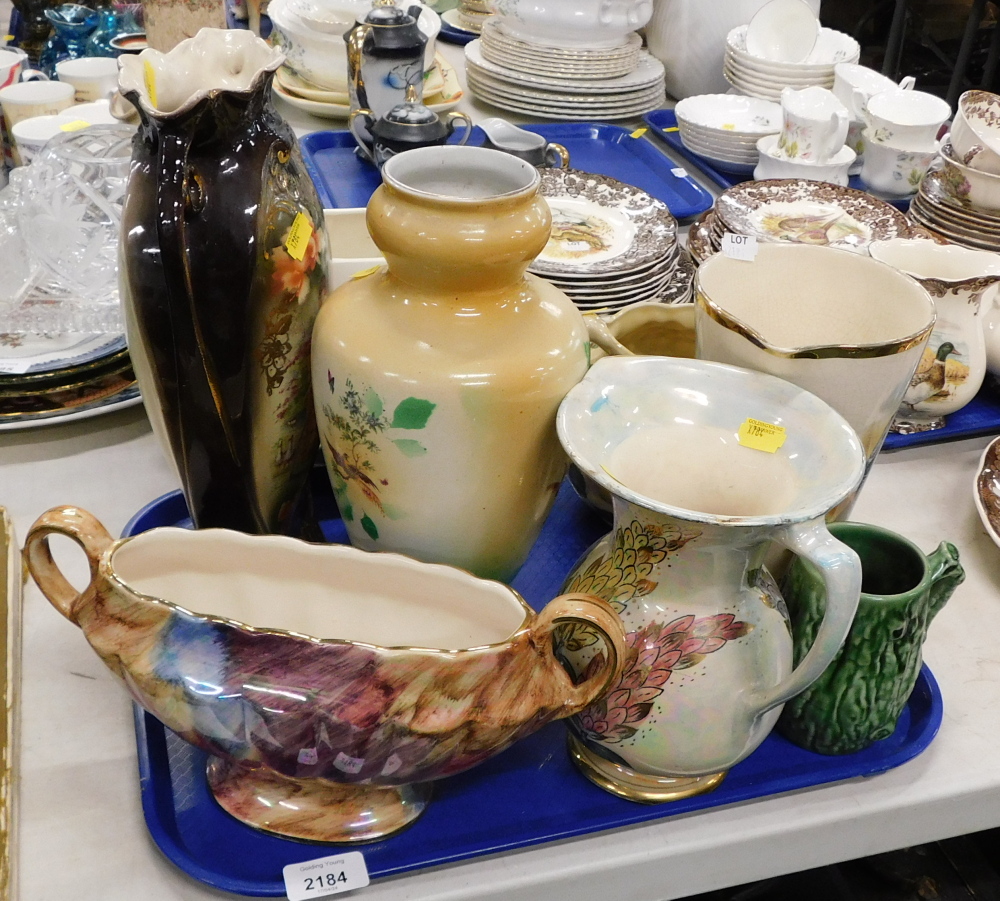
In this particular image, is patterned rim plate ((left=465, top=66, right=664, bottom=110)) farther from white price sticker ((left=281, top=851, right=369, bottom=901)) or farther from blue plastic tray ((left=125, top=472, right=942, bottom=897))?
white price sticker ((left=281, top=851, right=369, bottom=901))

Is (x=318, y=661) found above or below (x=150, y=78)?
below

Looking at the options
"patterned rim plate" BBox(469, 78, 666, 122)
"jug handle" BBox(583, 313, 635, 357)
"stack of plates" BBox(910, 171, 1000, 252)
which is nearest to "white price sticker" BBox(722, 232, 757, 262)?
→ "jug handle" BBox(583, 313, 635, 357)

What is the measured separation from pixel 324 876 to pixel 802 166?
3.24ft

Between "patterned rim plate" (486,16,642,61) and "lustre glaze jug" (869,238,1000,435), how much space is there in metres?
0.74

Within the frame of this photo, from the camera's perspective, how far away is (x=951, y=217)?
1.05 meters

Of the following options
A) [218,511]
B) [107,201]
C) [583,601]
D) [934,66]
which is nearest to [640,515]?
[583,601]

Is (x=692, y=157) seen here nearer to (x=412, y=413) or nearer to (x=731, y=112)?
(x=731, y=112)

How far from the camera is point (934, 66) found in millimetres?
2855

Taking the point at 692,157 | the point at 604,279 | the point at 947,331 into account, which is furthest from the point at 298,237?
the point at 692,157

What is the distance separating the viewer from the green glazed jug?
50 centimetres

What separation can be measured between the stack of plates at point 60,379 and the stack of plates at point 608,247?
Result: 0.35 meters

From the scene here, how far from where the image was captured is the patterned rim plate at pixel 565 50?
1.41 meters

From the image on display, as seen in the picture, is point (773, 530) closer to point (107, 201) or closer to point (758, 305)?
point (758, 305)

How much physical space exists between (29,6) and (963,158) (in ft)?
4.55
